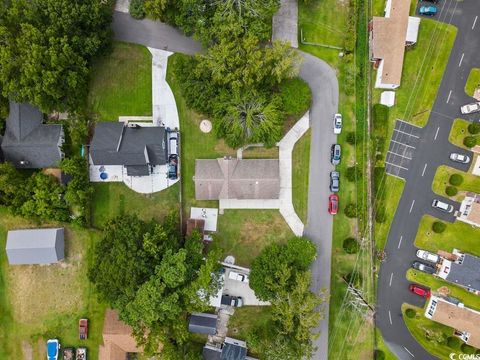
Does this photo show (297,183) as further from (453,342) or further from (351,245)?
(453,342)

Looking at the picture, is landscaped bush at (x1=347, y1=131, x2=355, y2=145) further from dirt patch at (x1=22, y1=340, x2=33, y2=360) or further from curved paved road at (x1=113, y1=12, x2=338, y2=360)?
dirt patch at (x1=22, y1=340, x2=33, y2=360)

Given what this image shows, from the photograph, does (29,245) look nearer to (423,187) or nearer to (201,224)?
(201,224)

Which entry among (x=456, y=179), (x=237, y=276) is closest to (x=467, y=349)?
(x=456, y=179)

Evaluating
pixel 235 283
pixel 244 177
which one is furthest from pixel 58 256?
pixel 244 177

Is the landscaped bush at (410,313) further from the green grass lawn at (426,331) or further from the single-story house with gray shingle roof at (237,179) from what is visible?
the single-story house with gray shingle roof at (237,179)

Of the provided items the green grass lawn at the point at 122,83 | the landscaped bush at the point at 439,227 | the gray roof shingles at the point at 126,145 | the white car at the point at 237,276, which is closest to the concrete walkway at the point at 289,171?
the white car at the point at 237,276

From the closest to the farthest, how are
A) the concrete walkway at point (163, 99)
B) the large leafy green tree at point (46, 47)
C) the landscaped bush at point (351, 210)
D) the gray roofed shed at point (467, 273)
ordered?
the large leafy green tree at point (46, 47)
the gray roofed shed at point (467, 273)
the landscaped bush at point (351, 210)
the concrete walkway at point (163, 99)
